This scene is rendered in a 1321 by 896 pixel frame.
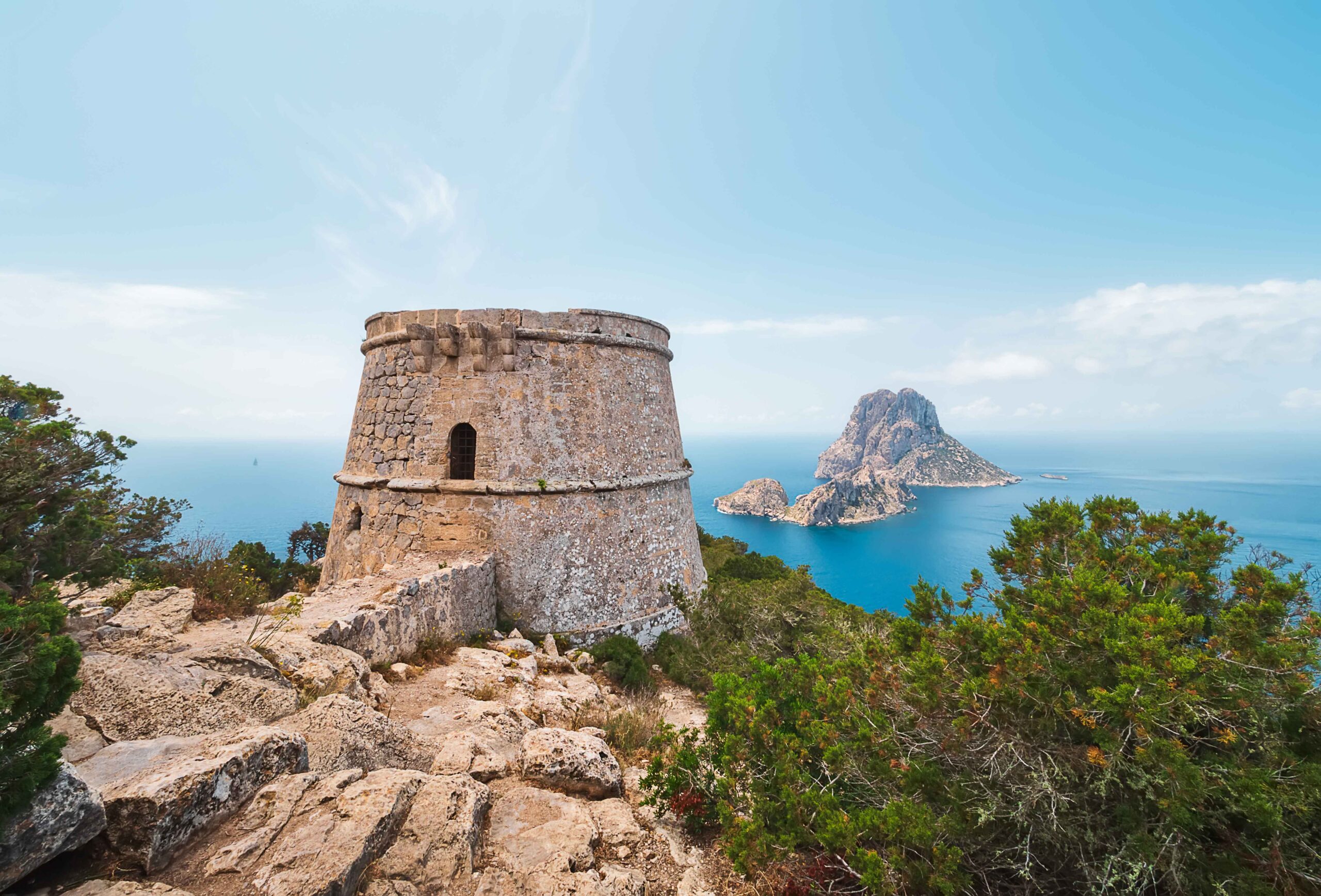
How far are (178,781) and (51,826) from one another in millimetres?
457

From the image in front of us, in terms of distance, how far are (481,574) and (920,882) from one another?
21.7ft

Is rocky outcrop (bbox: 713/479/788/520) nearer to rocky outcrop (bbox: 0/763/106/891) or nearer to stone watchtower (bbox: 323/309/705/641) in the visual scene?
stone watchtower (bbox: 323/309/705/641)

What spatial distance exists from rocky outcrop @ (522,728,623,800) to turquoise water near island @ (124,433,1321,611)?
10794 millimetres

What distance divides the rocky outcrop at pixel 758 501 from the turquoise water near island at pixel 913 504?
220 centimetres

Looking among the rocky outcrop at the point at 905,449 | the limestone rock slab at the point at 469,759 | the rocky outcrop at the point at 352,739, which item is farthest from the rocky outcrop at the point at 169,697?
the rocky outcrop at the point at 905,449

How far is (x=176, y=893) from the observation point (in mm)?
2037

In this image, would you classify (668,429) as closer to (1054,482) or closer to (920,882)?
(920,882)

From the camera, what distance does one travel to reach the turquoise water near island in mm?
40656

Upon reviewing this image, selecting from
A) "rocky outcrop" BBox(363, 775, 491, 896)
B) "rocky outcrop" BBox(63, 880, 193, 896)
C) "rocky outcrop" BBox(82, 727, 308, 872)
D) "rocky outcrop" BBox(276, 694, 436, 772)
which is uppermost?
"rocky outcrop" BBox(82, 727, 308, 872)

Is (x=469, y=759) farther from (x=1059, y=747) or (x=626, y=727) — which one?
(x=1059, y=747)

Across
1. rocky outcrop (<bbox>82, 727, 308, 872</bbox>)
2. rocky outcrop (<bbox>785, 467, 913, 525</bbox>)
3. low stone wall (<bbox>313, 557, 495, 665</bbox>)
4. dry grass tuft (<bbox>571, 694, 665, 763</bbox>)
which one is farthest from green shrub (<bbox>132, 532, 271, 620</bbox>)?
rocky outcrop (<bbox>785, 467, 913, 525</bbox>)

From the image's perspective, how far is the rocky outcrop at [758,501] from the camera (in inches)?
2783

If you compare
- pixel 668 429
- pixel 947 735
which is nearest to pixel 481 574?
pixel 668 429

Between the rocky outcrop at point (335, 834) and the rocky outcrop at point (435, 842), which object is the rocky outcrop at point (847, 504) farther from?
the rocky outcrop at point (335, 834)
